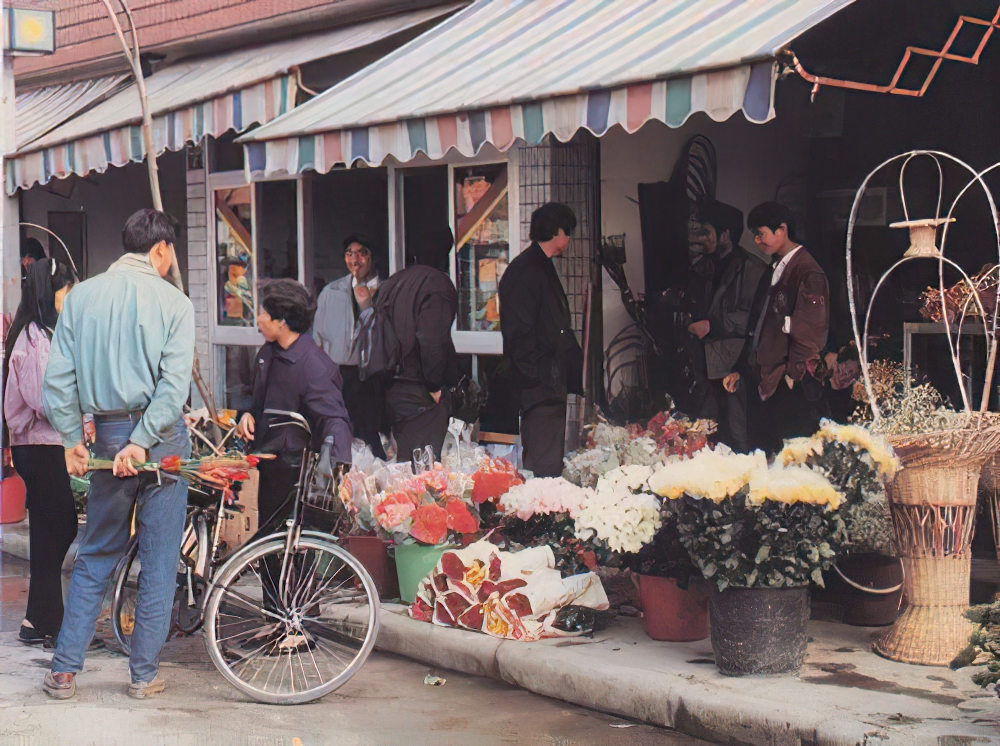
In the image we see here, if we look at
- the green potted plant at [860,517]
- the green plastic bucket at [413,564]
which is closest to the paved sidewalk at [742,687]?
the green potted plant at [860,517]

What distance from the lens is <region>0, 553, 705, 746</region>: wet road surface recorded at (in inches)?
203

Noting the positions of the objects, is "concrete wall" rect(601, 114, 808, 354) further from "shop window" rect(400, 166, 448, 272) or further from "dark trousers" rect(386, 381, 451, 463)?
"dark trousers" rect(386, 381, 451, 463)

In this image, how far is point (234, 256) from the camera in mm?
12211

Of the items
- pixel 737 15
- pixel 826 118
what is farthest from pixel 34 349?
pixel 826 118

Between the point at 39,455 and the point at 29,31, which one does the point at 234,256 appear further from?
the point at 39,455

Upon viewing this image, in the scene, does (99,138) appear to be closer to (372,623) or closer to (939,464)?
(372,623)

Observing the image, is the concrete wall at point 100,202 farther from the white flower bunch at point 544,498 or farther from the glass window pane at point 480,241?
the white flower bunch at point 544,498

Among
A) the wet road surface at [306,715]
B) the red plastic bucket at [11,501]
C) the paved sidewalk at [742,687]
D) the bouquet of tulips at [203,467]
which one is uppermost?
the bouquet of tulips at [203,467]

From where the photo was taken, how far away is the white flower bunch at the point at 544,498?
655cm

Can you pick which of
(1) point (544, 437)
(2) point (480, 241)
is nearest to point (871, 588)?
(1) point (544, 437)

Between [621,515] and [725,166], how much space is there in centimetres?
425

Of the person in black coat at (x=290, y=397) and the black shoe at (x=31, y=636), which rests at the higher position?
the person in black coat at (x=290, y=397)

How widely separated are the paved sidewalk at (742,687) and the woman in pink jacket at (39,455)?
5.95 ft

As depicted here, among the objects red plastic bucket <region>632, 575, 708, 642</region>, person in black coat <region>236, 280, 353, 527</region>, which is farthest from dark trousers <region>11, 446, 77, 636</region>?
red plastic bucket <region>632, 575, 708, 642</region>
